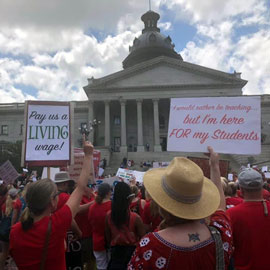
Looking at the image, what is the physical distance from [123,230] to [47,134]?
252 cm

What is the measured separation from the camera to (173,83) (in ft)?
151

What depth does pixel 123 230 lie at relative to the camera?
408 centimetres

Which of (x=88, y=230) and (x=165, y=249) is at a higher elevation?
(x=165, y=249)

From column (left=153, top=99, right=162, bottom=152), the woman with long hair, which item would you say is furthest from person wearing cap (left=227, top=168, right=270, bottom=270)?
column (left=153, top=99, right=162, bottom=152)

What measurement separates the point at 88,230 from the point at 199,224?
357 centimetres

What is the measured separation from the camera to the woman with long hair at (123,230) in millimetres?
4031

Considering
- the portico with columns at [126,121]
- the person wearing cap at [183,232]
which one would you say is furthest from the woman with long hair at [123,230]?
the portico with columns at [126,121]

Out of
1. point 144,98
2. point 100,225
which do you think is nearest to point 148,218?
point 100,225

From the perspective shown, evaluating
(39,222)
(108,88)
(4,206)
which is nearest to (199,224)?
(39,222)

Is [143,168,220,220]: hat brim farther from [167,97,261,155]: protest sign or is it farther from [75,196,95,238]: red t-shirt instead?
[75,196,95,238]: red t-shirt

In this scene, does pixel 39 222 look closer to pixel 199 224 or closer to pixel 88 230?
pixel 199 224

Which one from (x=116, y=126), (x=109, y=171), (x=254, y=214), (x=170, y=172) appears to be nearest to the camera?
(x=170, y=172)

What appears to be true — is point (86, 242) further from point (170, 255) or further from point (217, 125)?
point (170, 255)

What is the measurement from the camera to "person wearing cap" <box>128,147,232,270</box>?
1.90 m
